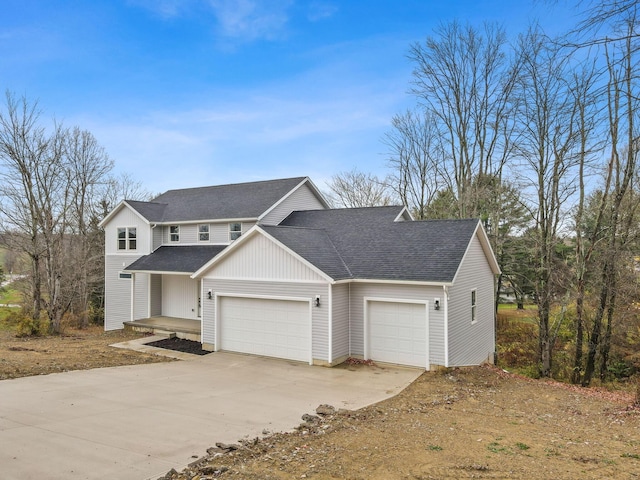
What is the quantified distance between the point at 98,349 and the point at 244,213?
8.17 meters

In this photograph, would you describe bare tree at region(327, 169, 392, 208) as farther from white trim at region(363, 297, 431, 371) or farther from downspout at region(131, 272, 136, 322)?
white trim at region(363, 297, 431, 371)

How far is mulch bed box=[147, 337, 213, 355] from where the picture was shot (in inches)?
627

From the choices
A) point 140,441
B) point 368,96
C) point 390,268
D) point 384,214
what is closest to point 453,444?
point 140,441

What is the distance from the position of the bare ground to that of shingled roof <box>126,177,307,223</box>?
10.7m

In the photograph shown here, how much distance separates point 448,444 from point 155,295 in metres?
18.2

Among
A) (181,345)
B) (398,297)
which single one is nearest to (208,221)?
(181,345)

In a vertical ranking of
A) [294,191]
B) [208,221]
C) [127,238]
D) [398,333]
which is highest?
[294,191]

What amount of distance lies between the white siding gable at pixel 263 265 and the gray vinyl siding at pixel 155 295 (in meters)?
7.36

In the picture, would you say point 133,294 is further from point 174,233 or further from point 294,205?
point 294,205

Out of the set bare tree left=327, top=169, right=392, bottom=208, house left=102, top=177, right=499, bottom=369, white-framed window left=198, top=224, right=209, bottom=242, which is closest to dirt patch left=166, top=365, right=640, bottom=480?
house left=102, top=177, right=499, bottom=369

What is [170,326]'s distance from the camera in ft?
61.8

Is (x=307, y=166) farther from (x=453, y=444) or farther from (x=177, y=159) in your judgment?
Answer: (x=453, y=444)

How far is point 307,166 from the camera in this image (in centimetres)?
3341

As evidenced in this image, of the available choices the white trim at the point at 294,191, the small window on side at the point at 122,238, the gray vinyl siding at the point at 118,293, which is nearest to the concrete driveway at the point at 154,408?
the white trim at the point at 294,191
